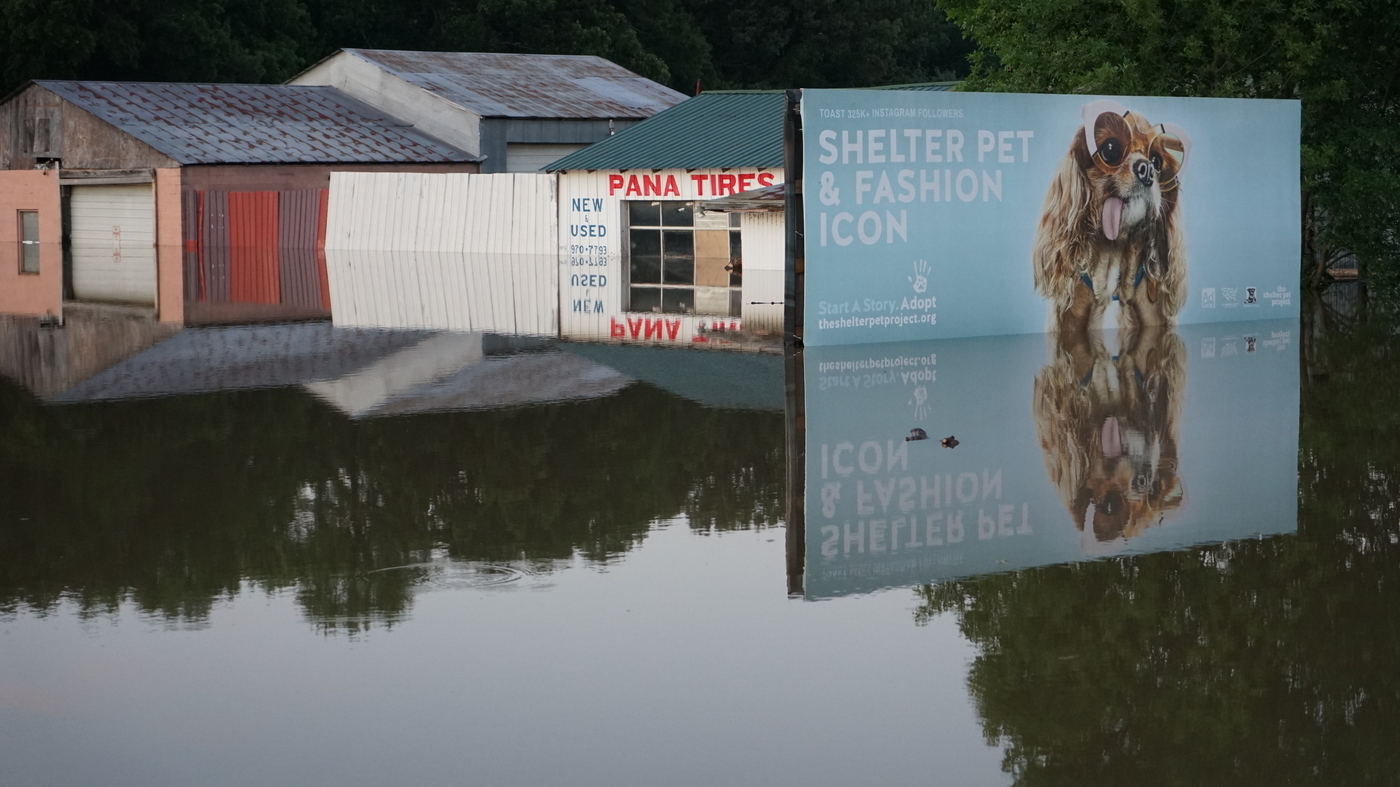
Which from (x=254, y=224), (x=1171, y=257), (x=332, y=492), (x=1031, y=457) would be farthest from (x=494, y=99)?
(x=332, y=492)

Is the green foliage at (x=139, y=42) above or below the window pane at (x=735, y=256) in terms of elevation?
above

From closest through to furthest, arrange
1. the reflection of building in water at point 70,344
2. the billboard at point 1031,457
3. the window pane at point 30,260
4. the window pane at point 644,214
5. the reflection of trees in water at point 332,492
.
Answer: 1. the reflection of trees in water at point 332,492
2. the billboard at point 1031,457
3. the reflection of building in water at point 70,344
4. the window pane at point 644,214
5. the window pane at point 30,260

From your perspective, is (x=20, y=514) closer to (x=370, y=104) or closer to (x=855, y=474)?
(x=855, y=474)

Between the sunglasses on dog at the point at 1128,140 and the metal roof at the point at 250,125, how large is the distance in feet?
86.1

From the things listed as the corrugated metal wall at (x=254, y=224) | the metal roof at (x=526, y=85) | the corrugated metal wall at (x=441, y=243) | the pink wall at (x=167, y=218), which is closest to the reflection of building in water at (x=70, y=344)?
the corrugated metal wall at (x=441, y=243)

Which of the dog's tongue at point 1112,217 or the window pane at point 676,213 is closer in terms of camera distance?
the dog's tongue at point 1112,217

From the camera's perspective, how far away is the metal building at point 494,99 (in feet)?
147

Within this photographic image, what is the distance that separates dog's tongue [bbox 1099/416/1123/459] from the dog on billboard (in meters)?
7.35

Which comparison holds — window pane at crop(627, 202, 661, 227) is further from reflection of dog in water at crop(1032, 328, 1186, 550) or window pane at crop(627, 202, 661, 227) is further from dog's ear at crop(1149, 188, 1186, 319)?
reflection of dog in water at crop(1032, 328, 1186, 550)

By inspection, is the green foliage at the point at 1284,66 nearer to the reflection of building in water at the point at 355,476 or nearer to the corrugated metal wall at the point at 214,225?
the reflection of building in water at the point at 355,476

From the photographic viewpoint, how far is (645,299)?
2695cm

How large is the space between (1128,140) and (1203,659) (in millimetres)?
14401

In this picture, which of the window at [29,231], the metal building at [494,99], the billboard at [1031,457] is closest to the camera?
the billboard at [1031,457]

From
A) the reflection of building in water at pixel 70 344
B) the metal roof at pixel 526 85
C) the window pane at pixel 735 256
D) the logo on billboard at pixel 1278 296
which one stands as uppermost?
the metal roof at pixel 526 85
